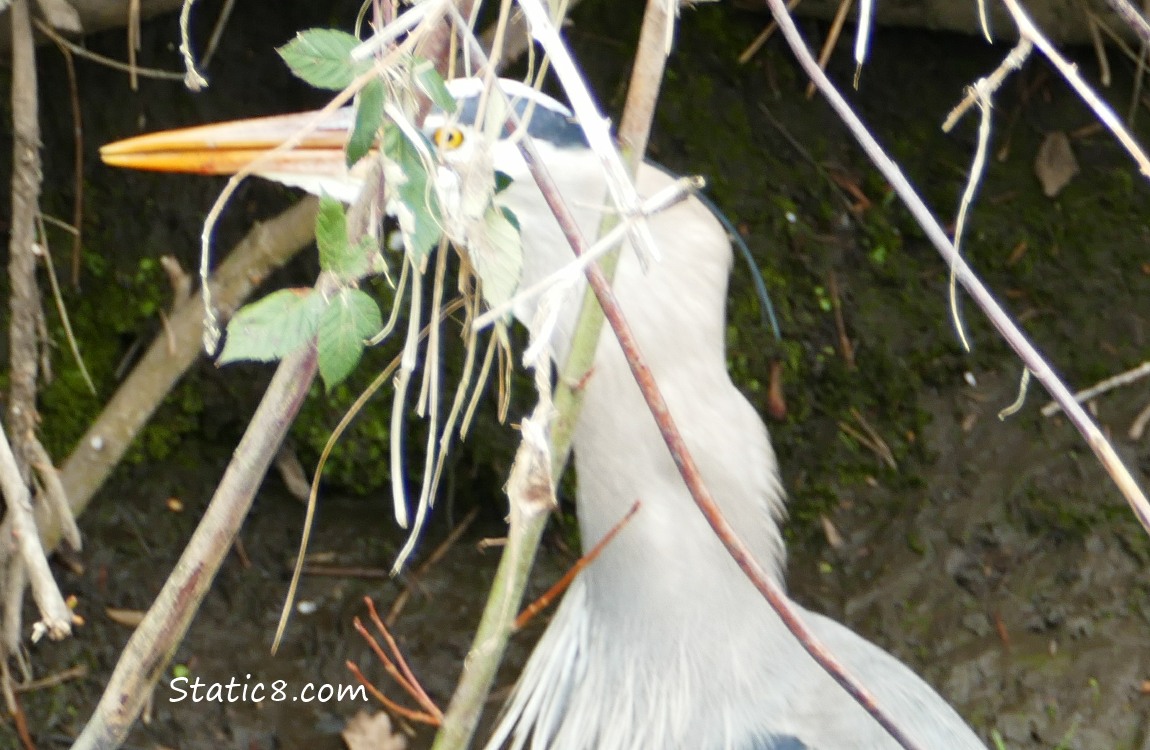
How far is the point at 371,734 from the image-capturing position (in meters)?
1.88

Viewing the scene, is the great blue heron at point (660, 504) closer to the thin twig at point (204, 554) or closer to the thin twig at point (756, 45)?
the thin twig at point (204, 554)

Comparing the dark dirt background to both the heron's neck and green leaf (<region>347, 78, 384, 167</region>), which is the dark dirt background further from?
green leaf (<region>347, 78, 384, 167</region>)

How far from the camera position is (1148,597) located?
2.04 meters

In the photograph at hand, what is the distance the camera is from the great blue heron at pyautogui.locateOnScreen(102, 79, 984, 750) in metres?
1.06

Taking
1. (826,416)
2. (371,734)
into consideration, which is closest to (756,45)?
(826,416)

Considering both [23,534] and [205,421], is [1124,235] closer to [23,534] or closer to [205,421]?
[205,421]

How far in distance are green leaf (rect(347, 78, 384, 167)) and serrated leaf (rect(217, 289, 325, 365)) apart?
0.32ft

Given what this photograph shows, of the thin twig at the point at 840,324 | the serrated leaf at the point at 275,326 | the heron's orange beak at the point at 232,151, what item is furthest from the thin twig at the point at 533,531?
the thin twig at the point at 840,324

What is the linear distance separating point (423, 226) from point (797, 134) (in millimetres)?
1609

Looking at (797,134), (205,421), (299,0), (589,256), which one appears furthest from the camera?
(797,134)

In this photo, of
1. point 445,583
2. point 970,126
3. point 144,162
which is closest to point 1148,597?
point 970,126

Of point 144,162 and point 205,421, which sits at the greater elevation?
point 144,162

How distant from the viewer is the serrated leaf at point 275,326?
673 millimetres

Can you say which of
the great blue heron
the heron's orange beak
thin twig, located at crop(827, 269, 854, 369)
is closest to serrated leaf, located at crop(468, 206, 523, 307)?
the great blue heron
